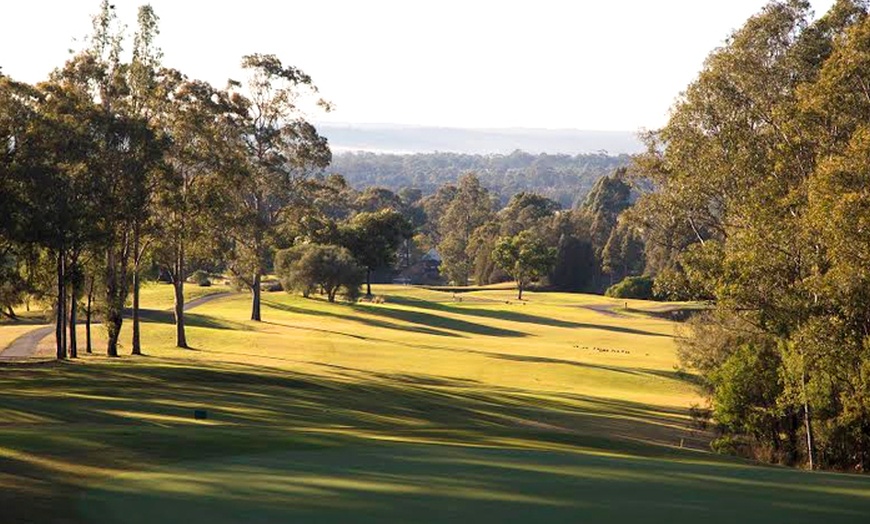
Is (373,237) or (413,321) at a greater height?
(373,237)

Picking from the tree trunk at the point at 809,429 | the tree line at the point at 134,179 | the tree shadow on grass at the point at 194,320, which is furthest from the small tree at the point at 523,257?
the tree trunk at the point at 809,429

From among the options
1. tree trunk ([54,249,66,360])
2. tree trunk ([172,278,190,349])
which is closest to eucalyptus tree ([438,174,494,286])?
tree trunk ([172,278,190,349])

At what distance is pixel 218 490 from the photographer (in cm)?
1479

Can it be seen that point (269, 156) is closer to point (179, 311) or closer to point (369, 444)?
point (179, 311)

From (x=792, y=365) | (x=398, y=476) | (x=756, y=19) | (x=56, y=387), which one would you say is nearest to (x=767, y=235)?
(x=792, y=365)

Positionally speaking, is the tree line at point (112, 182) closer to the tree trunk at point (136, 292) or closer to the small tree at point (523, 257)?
the tree trunk at point (136, 292)

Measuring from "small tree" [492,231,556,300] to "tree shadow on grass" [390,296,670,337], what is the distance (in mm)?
15865

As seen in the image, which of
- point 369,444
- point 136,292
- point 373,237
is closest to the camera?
point 369,444

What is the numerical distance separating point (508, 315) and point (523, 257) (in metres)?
22.8

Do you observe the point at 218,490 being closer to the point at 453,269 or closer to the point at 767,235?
the point at 767,235

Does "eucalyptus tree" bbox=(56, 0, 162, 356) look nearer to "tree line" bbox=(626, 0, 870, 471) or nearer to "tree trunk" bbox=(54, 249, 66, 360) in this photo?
"tree trunk" bbox=(54, 249, 66, 360)

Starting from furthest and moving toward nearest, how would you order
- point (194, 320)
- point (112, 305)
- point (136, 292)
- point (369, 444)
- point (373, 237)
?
point (373, 237), point (194, 320), point (136, 292), point (112, 305), point (369, 444)

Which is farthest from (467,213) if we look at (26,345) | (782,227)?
(782,227)

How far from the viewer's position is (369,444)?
69.8 ft
